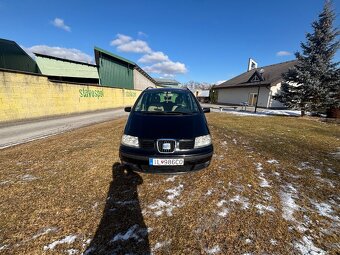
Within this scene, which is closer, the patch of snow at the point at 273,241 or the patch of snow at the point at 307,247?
the patch of snow at the point at 307,247

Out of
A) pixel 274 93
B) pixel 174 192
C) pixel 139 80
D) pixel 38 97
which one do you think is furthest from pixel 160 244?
pixel 139 80

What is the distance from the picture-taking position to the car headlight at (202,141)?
3.12 metres

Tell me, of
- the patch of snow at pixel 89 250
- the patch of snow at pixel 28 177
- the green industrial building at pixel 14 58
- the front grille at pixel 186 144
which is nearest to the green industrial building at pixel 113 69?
the green industrial building at pixel 14 58

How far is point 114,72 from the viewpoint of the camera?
75.4 ft

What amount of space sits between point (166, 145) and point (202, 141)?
686 mm

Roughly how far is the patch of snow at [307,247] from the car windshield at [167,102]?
2.75 m

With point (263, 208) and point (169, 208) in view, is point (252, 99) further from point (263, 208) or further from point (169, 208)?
point (169, 208)

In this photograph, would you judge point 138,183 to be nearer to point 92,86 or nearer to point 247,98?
point 92,86

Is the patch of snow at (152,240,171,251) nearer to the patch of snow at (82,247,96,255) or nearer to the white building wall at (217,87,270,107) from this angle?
the patch of snow at (82,247,96,255)

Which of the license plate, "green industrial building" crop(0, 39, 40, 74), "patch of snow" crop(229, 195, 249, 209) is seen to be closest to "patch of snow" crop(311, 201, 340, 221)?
"patch of snow" crop(229, 195, 249, 209)

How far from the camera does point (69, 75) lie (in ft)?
57.5

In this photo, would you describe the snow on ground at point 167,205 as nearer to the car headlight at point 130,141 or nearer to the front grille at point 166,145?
the front grille at point 166,145

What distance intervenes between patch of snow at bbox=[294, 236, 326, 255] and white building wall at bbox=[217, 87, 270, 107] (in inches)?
1064

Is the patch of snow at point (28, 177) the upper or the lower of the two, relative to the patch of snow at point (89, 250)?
lower
